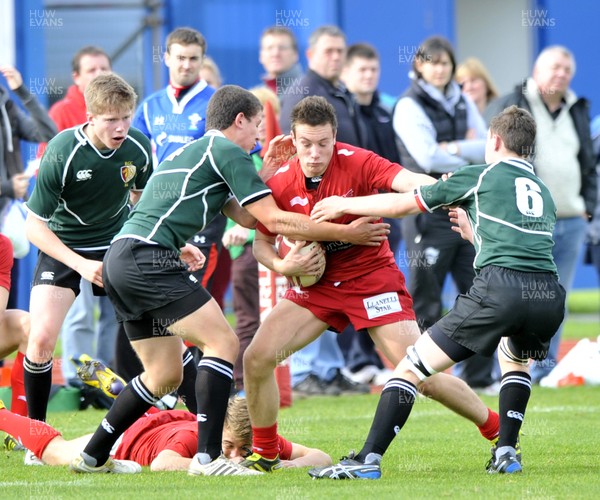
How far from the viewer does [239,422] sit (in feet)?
22.4

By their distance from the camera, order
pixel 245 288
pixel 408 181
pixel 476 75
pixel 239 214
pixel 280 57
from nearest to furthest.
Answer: pixel 408 181 < pixel 239 214 < pixel 245 288 < pixel 280 57 < pixel 476 75

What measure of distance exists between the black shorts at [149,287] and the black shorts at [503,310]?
1316 mm

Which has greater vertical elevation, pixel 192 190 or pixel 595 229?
pixel 192 190

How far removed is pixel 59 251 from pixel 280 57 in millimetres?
4681

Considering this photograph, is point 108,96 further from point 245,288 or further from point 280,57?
point 280,57

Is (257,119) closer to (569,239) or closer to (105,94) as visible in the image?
(105,94)

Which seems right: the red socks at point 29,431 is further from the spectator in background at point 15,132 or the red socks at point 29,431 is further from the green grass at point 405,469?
the spectator in background at point 15,132

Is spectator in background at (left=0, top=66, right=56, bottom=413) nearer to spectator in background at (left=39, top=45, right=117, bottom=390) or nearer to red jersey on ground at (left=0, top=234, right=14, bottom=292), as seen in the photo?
spectator in background at (left=39, top=45, right=117, bottom=390)

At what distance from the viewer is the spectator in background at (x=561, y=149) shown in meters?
10.7

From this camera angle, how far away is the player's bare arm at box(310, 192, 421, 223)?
6234 millimetres

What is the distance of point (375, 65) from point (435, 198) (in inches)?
199

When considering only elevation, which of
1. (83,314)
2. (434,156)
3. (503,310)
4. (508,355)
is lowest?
(83,314)

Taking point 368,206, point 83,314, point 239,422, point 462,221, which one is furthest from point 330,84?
point 239,422

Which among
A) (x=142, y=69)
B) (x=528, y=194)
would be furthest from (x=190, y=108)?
(x=142, y=69)
